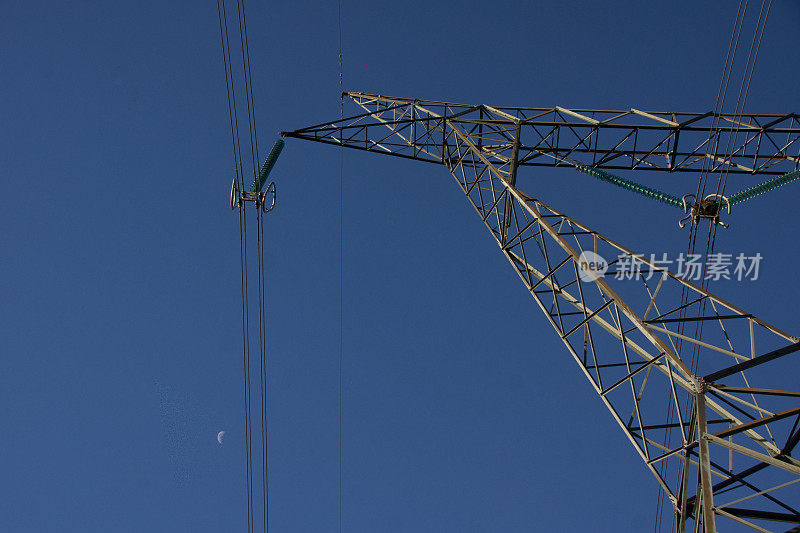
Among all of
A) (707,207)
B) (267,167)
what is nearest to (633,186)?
(707,207)

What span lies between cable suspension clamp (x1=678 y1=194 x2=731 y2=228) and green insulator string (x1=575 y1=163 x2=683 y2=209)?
26cm

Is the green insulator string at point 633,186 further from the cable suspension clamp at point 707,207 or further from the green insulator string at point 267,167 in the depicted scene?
the green insulator string at point 267,167

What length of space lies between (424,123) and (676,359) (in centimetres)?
997

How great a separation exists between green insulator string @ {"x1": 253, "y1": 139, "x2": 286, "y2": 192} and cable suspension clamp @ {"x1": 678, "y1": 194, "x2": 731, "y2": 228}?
9557mm

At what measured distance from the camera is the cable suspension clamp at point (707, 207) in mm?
16062

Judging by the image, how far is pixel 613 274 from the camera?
1345 cm

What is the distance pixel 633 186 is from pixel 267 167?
8.69m

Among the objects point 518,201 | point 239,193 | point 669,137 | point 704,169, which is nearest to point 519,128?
point 518,201

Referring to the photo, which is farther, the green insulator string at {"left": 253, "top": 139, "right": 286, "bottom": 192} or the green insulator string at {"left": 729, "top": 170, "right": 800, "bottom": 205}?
the green insulator string at {"left": 729, "top": 170, "right": 800, "bottom": 205}

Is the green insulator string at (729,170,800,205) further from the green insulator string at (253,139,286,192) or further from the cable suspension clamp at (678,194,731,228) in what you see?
the green insulator string at (253,139,286,192)

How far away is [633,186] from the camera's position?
659 inches

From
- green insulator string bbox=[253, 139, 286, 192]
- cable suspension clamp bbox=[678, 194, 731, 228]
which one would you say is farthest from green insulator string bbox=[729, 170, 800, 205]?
green insulator string bbox=[253, 139, 286, 192]

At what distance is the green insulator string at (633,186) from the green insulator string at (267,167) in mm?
7497

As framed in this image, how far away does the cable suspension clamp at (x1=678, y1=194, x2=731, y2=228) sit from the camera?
16.1m
